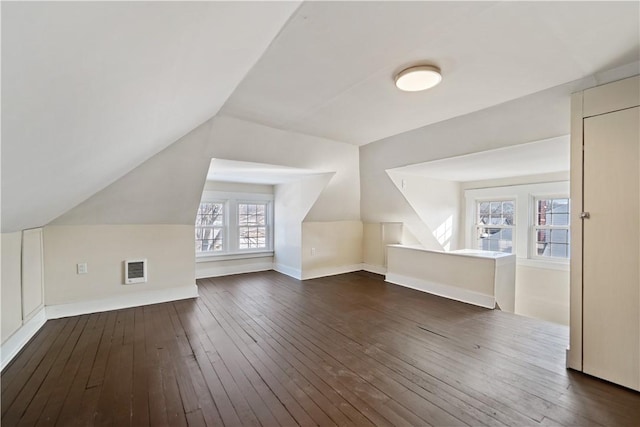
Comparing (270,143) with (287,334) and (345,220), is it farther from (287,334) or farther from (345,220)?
(345,220)

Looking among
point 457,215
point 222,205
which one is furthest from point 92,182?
point 457,215

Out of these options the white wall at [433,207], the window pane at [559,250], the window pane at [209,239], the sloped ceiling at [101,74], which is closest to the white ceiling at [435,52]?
the sloped ceiling at [101,74]

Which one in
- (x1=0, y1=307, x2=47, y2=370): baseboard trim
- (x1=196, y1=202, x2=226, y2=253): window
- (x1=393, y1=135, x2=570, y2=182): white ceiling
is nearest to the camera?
(x1=0, y1=307, x2=47, y2=370): baseboard trim

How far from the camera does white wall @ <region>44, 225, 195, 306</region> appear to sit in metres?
3.38

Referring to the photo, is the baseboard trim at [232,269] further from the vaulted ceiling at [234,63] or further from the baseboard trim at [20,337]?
the vaulted ceiling at [234,63]

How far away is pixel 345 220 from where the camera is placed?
5.83m

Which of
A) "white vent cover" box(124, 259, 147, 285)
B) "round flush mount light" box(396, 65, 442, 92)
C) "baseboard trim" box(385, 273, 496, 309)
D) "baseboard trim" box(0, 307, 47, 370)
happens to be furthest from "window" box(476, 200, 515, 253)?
"baseboard trim" box(0, 307, 47, 370)

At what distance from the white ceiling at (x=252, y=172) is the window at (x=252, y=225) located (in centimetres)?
75

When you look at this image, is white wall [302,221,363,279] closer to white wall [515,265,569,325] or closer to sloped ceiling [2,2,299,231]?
white wall [515,265,569,325]

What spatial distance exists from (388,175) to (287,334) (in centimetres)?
279

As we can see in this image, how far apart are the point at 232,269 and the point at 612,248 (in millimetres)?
5332

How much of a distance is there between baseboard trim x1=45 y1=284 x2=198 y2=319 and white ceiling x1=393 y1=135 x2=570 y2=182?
3.63m

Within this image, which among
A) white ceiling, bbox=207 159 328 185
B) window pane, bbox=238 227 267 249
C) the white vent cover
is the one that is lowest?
the white vent cover

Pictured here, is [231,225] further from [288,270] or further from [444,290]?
[444,290]
